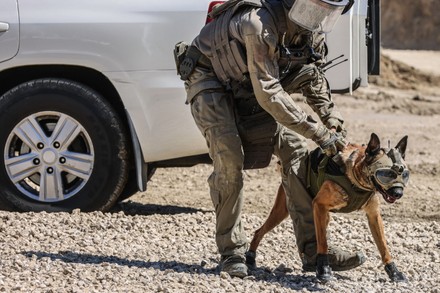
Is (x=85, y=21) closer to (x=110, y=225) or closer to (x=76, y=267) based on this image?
(x=110, y=225)

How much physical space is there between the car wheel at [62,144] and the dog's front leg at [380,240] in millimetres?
2134

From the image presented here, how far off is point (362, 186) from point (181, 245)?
1.46m

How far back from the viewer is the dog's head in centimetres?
622

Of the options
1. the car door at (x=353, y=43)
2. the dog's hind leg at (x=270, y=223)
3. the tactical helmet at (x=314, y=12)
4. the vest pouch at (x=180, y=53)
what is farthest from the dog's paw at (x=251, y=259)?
the car door at (x=353, y=43)

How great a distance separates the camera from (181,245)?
24.1ft

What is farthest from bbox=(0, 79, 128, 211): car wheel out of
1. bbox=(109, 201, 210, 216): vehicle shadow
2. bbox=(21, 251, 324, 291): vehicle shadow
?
bbox=(21, 251, 324, 291): vehicle shadow

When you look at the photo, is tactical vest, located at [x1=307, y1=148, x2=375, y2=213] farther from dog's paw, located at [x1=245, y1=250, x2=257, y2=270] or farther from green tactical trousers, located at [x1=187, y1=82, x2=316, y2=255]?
dog's paw, located at [x1=245, y1=250, x2=257, y2=270]

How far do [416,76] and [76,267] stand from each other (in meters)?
13.1

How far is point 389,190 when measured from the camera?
6.22m

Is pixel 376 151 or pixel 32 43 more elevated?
pixel 32 43

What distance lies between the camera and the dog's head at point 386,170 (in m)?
6.22

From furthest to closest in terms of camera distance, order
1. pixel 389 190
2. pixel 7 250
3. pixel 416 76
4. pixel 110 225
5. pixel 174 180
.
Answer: pixel 416 76 < pixel 174 180 < pixel 110 225 < pixel 7 250 < pixel 389 190

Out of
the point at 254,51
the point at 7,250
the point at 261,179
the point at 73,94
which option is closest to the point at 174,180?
the point at 261,179

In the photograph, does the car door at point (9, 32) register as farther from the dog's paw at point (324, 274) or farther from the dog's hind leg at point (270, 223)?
the dog's paw at point (324, 274)
